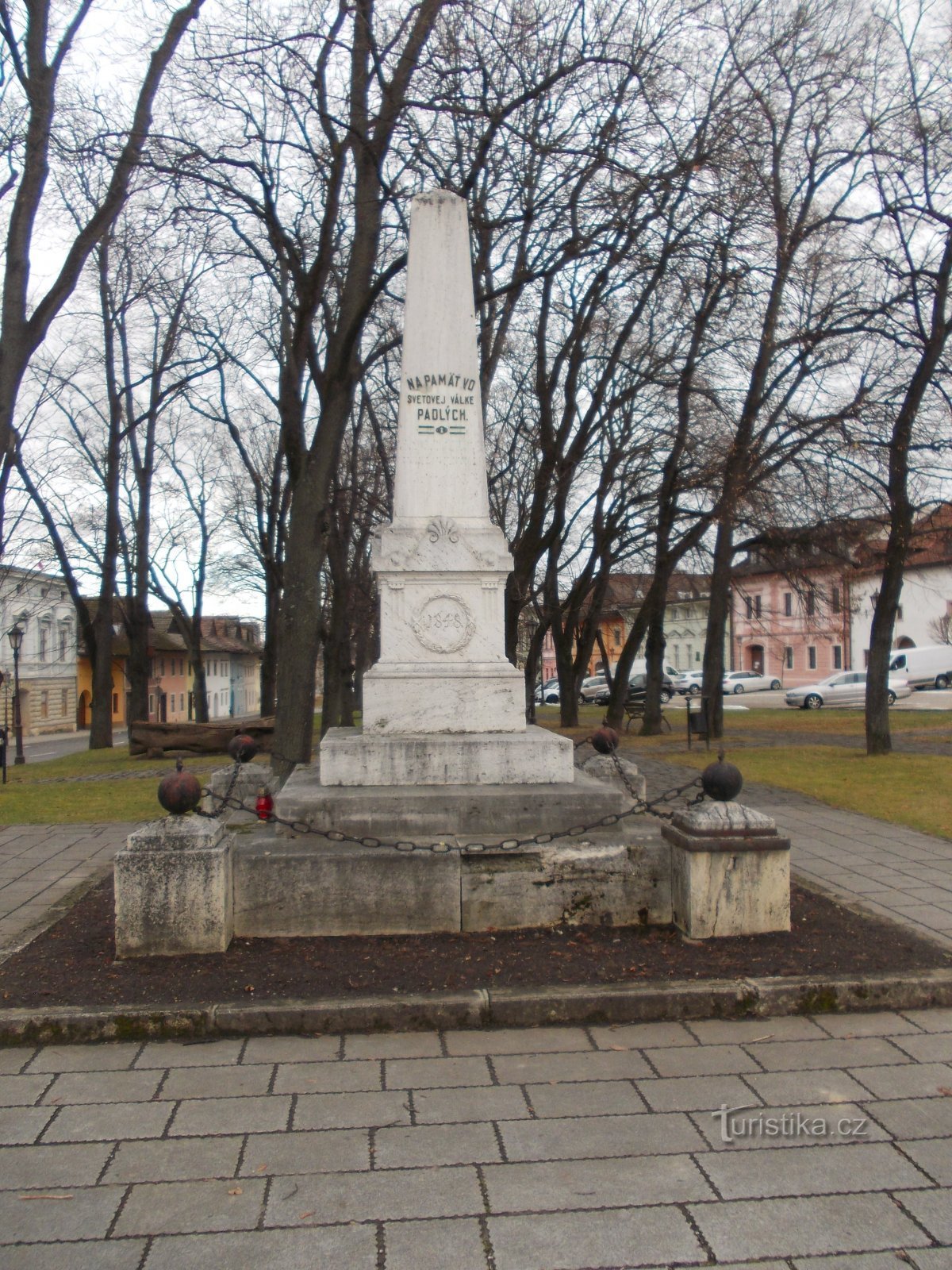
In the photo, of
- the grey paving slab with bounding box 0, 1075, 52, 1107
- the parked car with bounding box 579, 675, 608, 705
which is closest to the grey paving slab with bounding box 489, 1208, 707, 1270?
the grey paving slab with bounding box 0, 1075, 52, 1107

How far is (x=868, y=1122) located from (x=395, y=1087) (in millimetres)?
1687

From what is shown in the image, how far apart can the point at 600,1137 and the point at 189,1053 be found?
179 centimetres

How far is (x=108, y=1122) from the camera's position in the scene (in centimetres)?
361

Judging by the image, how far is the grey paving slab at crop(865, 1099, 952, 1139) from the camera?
344cm

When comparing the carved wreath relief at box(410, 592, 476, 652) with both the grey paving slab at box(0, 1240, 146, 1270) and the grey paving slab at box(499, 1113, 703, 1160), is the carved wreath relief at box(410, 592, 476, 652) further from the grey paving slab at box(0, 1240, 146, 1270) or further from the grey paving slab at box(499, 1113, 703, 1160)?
the grey paving slab at box(0, 1240, 146, 1270)

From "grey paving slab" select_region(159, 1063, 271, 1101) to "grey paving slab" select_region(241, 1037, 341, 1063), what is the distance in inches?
3.3

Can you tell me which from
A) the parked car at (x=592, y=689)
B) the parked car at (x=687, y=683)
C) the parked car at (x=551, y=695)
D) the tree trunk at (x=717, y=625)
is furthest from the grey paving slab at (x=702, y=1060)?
the parked car at (x=551, y=695)

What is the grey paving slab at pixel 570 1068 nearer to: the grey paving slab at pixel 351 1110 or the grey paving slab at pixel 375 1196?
the grey paving slab at pixel 351 1110

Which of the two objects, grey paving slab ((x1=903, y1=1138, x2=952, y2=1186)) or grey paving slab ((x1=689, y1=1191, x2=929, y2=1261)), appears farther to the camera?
grey paving slab ((x1=903, y1=1138, x2=952, y2=1186))

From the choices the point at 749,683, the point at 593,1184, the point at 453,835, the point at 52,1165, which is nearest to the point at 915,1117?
the point at 593,1184

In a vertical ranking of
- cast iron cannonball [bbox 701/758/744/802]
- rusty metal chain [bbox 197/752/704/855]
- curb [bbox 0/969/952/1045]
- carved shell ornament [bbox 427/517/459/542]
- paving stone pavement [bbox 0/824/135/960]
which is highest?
carved shell ornament [bbox 427/517/459/542]

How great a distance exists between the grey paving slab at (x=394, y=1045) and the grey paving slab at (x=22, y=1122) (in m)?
1.14

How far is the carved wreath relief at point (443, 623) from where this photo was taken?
23.7 feet

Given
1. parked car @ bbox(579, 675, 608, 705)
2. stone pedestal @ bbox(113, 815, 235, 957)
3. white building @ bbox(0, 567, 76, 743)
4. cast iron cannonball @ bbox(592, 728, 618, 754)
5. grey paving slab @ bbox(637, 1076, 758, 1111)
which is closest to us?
grey paving slab @ bbox(637, 1076, 758, 1111)
